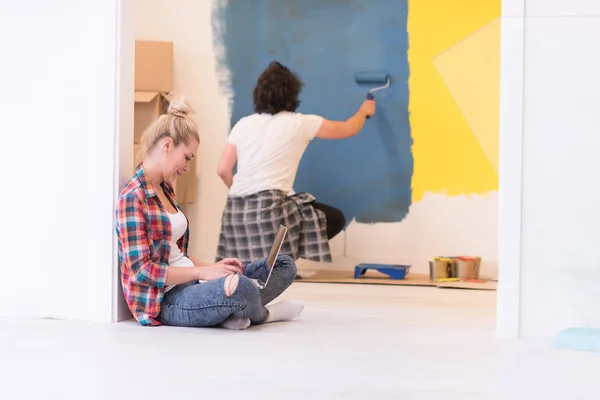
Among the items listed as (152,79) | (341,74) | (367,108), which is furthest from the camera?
(341,74)

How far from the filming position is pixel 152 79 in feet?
17.7

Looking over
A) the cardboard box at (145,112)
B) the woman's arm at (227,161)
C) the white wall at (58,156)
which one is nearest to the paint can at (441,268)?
the woman's arm at (227,161)

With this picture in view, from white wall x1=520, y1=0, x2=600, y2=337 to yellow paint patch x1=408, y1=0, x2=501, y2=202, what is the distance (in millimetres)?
2573

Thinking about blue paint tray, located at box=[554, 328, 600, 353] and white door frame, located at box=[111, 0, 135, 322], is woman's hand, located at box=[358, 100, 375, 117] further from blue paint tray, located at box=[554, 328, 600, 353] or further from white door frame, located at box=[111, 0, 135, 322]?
blue paint tray, located at box=[554, 328, 600, 353]

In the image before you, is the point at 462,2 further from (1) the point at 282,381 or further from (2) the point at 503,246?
(1) the point at 282,381

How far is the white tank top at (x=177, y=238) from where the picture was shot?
292cm

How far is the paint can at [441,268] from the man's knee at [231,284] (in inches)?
96.7

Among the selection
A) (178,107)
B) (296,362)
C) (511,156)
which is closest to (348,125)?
(178,107)

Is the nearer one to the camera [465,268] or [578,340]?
[578,340]

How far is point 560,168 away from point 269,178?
222 centimetres

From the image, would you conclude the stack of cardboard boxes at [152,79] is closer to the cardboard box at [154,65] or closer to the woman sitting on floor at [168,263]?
the cardboard box at [154,65]

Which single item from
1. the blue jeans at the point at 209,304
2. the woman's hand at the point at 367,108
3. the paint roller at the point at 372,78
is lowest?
the blue jeans at the point at 209,304

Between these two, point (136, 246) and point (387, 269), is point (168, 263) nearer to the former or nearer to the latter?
point (136, 246)

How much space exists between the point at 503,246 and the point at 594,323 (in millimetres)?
379
